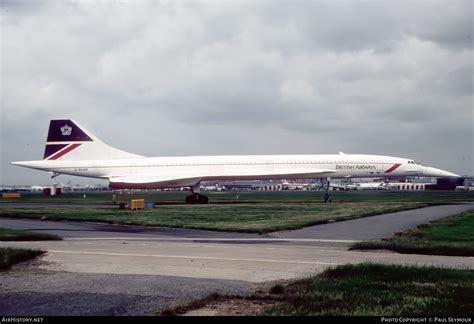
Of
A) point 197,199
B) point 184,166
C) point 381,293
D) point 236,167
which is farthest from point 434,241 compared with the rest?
point 184,166

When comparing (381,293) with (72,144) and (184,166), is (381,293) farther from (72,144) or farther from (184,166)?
(72,144)

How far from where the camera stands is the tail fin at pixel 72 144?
4362 cm

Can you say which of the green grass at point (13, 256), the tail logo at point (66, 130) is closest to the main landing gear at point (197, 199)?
the tail logo at point (66, 130)

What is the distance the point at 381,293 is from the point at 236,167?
113 feet

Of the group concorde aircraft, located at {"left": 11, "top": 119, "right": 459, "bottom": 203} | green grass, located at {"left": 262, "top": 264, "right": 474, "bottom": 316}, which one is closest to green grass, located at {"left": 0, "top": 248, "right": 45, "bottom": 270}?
green grass, located at {"left": 262, "top": 264, "right": 474, "bottom": 316}

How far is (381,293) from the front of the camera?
704 cm

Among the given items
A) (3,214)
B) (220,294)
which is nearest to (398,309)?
(220,294)

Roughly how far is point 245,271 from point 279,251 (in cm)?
331

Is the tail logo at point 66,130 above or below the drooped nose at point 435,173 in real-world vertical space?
above

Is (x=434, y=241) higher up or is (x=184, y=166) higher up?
(x=184, y=166)

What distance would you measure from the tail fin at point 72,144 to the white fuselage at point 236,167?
2.46ft

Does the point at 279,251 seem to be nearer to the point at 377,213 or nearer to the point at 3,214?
the point at 377,213

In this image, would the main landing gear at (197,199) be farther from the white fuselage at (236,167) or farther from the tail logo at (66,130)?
the tail logo at (66,130)

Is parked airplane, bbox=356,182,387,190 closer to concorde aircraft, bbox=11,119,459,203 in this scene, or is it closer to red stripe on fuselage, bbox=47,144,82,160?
concorde aircraft, bbox=11,119,459,203
